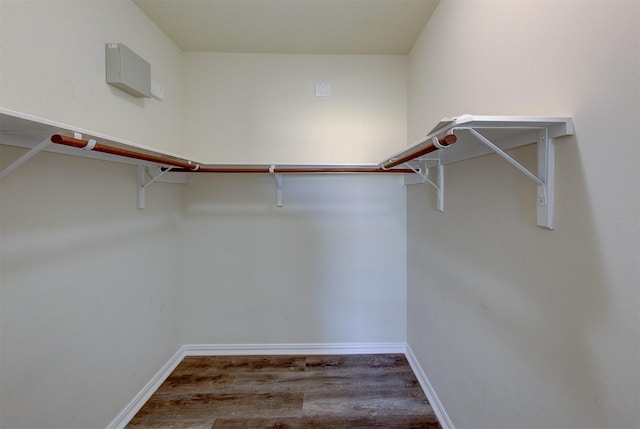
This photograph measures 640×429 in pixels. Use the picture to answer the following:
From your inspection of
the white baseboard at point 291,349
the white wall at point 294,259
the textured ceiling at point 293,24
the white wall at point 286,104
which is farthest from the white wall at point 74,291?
the textured ceiling at point 293,24

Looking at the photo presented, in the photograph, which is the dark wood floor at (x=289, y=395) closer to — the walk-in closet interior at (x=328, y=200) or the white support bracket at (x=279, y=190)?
the walk-in closet interior at (x=328, y=200)

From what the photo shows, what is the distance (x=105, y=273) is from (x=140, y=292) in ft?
1.08

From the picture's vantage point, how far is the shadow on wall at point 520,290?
719 millimetres

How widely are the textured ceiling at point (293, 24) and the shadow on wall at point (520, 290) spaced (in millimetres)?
1050

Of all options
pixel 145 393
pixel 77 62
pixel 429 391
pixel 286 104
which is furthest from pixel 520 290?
pixel 145 393

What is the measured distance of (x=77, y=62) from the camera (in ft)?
4.05

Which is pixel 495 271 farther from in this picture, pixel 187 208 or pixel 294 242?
pixel 187 208

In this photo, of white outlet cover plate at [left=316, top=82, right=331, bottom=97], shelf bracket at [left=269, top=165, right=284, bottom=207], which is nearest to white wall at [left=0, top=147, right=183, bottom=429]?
shelf bracket at [left=269, top=165, right=284, bottom=207]

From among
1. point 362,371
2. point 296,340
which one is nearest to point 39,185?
point 296,340

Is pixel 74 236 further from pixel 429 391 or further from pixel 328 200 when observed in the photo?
pixel 429 391

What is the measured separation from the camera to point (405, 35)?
1887 mm

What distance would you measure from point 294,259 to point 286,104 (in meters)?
1.23

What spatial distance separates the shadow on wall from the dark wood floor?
1.15 ft

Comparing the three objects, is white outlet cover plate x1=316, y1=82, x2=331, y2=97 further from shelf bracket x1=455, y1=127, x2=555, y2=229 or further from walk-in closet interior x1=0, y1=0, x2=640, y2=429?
shelf bracket x1=455, y1=127, x2=555, y2=229
